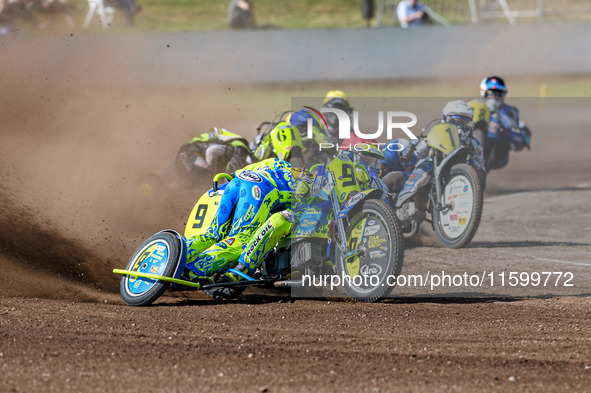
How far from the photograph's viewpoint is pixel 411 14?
25.1 metres

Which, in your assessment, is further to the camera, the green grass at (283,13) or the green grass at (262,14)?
the green grass at (262,14)

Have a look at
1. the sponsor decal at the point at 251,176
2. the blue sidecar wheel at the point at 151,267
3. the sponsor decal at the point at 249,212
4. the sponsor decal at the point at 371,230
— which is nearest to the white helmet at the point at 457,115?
the sponsor decal at the point at 371,230

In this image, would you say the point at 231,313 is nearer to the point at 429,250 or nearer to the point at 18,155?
the point at 429,250

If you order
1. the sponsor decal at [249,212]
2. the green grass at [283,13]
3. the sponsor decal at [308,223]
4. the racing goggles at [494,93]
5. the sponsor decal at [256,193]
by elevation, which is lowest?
the sponsor decal at [308,223]

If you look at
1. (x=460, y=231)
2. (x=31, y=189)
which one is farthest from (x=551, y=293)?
(x=31, y=189)

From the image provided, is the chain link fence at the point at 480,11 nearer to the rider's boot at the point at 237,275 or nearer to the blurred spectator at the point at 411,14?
the blurred spectator at the point at 411,14

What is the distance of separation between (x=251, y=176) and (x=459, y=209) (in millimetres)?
3556

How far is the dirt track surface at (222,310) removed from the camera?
550 centimetres

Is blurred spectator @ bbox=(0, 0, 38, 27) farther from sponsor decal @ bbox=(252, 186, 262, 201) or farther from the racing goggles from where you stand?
sponsor decal @ bbox=(252, 186, 262, 201)

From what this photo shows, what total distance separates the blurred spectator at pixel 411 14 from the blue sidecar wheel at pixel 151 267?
1862 centimetres

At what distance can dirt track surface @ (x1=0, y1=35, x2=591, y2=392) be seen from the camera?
5504 millimetres

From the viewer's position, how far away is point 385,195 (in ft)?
26.9

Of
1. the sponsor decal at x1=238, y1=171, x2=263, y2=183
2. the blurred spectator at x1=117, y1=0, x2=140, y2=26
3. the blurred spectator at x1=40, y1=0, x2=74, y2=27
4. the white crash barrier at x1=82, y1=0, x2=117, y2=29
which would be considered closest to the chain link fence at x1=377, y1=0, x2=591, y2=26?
the blurred spectator at x1=117, y1=0, x2=140, y2=26

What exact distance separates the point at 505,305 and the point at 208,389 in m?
3.90
